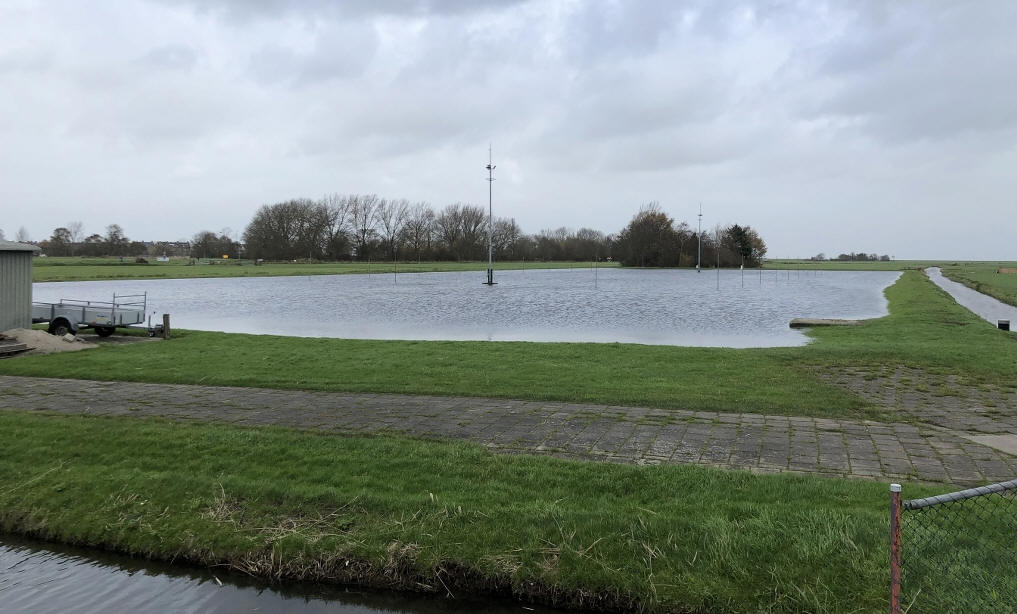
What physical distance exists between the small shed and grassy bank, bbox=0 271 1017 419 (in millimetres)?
2842

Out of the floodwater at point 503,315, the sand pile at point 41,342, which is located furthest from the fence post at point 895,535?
the sand pile at point 41,342

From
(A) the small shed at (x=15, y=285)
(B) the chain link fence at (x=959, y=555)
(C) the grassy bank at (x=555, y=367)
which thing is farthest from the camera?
(A) the small shed at (x=15, y=285)

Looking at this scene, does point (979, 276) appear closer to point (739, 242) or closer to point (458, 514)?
point (739, 242)

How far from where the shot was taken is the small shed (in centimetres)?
1529

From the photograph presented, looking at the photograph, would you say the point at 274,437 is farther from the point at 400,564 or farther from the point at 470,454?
the point at 400,564

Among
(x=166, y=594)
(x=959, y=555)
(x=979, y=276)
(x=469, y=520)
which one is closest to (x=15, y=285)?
(x=166, y=594)

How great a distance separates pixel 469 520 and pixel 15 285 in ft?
50.3

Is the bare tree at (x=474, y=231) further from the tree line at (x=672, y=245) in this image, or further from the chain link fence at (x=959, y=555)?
the chain link fence at (x=959, y=555)

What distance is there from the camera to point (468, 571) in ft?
16.0

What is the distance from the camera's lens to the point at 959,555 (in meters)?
4.35

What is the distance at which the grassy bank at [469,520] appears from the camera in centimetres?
446

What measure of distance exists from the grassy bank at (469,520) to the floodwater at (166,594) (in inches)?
5.0

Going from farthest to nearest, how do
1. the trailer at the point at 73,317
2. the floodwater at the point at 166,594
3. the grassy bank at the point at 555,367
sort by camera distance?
the trailer at the point at 73,317 → the grassy bank at the point at 555,367 → the floodwater at the point at 166,594

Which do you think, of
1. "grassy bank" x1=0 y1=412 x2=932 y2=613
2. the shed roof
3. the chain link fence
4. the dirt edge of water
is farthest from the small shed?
the chain link fence
